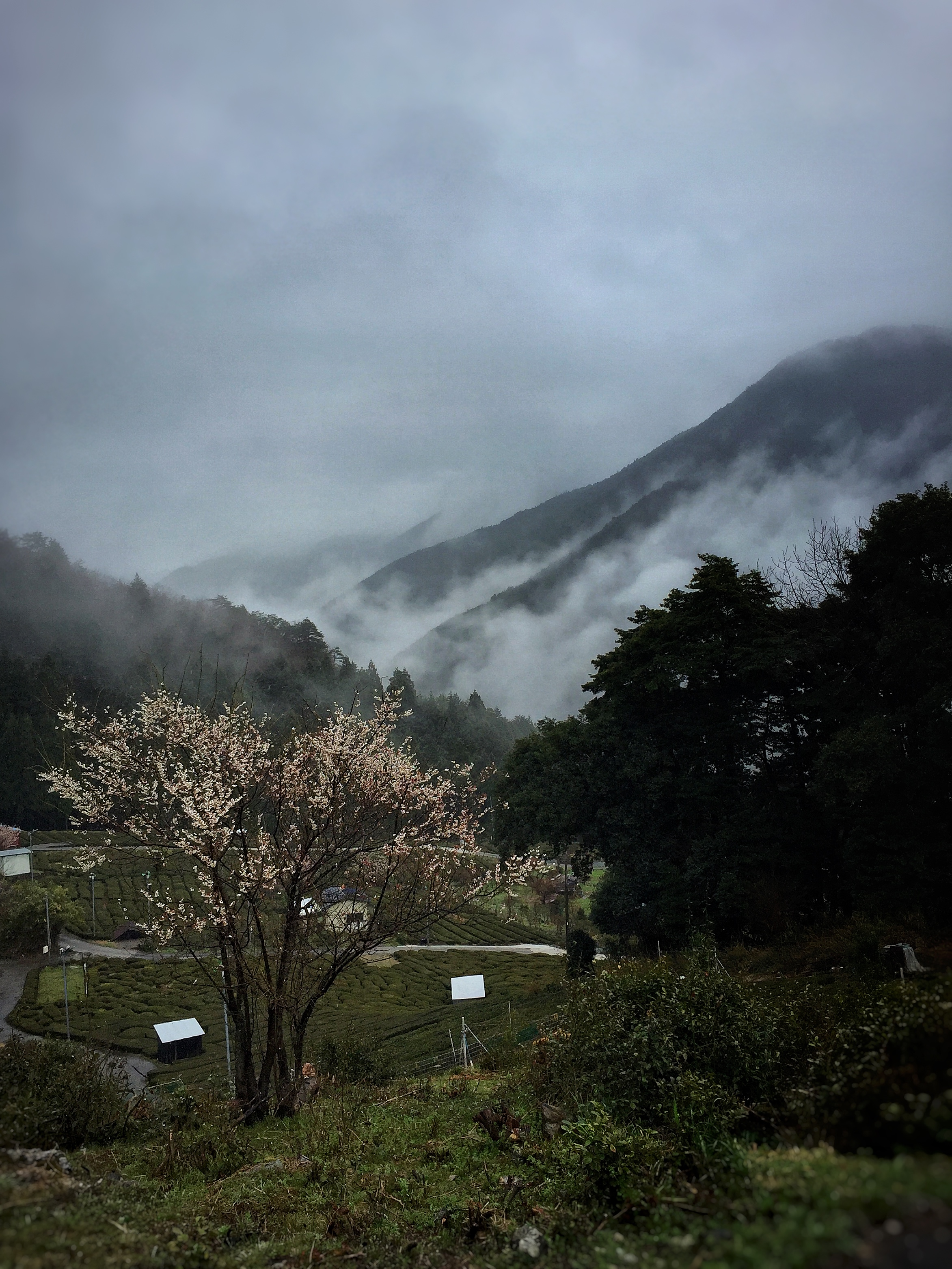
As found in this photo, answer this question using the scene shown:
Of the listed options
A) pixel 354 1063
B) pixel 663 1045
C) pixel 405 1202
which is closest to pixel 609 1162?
pixel 663 1045

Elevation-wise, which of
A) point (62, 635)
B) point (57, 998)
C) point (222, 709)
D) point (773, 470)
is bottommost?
point (57, 998)

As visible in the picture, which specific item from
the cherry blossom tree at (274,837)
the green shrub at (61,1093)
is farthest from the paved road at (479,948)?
the green shrub at (61,1093)

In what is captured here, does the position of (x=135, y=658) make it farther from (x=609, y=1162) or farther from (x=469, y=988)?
(x=609, y=1162)

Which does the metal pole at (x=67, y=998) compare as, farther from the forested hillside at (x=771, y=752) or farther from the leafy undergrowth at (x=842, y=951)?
the leafy undergrowth at (x=842, y=951)

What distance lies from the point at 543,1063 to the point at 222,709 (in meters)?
9.70

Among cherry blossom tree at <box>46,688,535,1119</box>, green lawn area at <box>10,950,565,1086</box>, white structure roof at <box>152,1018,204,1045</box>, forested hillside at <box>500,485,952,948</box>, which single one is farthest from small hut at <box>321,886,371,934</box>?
white structure roof at <box>152,1018,204,1045</box>

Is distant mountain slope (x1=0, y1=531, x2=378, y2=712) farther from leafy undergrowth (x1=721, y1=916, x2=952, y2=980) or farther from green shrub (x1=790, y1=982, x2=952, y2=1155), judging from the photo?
green shrub (x1=790, y1=982, x2=952, y2=1155)

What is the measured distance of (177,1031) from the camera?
37.9 m

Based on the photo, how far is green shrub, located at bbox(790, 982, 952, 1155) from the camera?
338cm

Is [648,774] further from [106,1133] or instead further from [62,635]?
[62,635]

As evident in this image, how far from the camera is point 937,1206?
252 centimetres

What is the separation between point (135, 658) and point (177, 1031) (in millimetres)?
105182

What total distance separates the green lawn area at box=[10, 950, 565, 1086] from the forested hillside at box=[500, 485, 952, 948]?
23.6ft

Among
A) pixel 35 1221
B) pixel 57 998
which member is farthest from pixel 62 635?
pixel 35 1221
